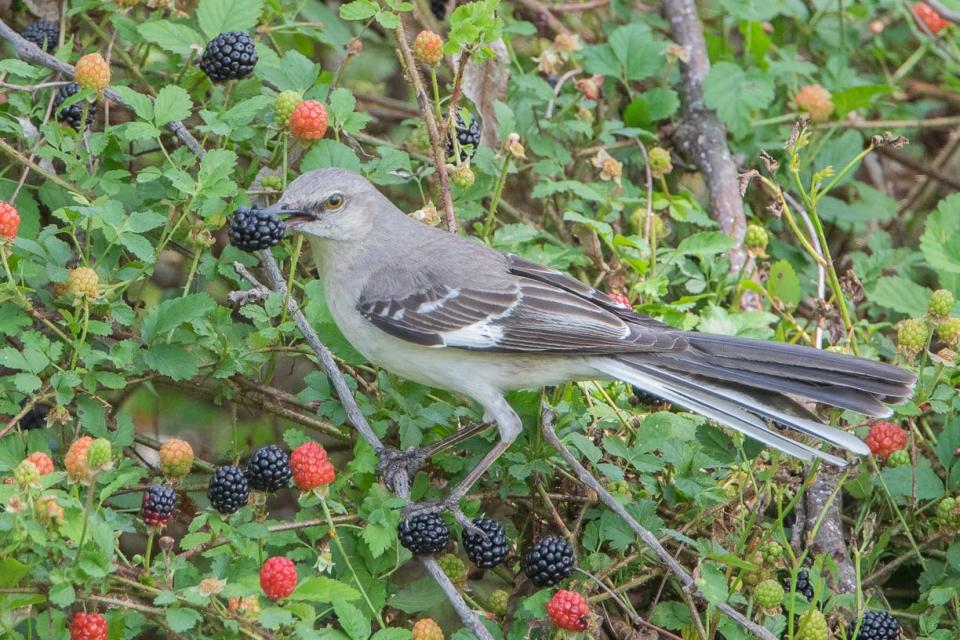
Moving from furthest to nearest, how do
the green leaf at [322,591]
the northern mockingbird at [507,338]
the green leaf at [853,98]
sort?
the green leaf at [853,98] < the northern mockingbird at [507,338] < the green leaf at [322,591]

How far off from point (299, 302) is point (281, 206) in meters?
0.55

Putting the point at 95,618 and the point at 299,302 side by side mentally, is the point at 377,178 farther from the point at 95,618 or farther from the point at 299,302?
the point at 95,618

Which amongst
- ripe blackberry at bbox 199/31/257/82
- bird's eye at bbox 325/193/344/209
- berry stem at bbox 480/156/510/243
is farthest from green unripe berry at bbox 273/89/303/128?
berry stem at bbox 480/156/510/243

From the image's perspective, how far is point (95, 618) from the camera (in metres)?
2.92

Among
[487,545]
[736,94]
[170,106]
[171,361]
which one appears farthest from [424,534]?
[736,94]

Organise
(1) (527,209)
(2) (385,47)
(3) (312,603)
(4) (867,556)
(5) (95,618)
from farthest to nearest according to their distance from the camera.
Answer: (2) (385,47), (1) (527,209), (4) (867,556), (3) (312,603), (5) (95,618)

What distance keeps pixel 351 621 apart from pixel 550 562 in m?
0.70

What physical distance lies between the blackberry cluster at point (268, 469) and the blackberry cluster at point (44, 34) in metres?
1.98

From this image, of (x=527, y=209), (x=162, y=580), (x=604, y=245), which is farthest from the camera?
(x=527, y=209)

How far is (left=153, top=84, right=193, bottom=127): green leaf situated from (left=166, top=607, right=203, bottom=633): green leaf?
67.7 inches

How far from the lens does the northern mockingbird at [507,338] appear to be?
3.79m

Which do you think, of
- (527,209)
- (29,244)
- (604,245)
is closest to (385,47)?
(527,209)

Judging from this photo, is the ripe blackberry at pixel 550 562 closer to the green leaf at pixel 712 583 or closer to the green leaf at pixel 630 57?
the green leaf at pixel 712 583

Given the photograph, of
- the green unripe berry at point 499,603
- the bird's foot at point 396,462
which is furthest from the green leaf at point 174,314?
the green unripe berry at point 499,603
